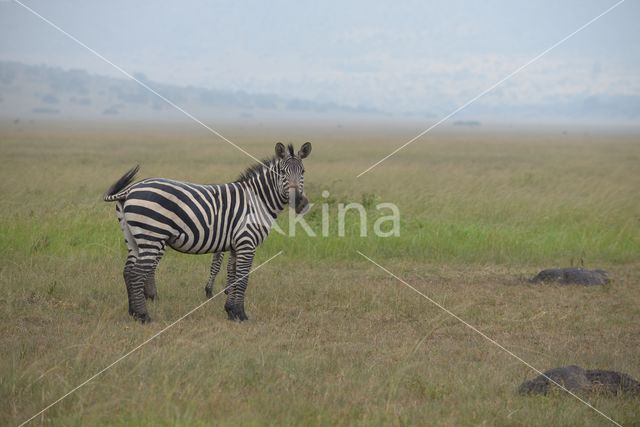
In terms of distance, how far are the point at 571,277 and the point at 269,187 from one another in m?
4.75

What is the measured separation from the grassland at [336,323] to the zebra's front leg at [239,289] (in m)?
0.32

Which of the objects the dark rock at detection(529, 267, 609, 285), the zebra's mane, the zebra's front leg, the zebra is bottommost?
the dark rock at detection(529, 267, 609, 285)

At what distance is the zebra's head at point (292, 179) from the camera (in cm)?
882

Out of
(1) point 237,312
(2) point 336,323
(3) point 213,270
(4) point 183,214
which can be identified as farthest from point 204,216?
(2) point 336,323

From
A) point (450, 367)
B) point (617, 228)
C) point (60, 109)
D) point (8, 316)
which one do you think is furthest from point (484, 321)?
point (60, 109)

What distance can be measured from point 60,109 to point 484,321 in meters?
203

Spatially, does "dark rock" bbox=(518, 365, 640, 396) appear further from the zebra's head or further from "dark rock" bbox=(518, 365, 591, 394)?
the zebra's head

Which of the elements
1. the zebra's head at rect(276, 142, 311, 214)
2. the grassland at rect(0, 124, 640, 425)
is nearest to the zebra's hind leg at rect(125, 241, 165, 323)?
the grassland at rect(0, 124, 640, 425)

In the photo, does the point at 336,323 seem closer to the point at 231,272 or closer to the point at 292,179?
the point at 231,272

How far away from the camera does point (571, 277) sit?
11188 millimetres

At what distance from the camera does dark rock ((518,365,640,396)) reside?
6402 millimetres

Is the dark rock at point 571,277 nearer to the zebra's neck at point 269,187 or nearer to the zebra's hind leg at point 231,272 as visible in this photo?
the zebra's neck at point 269,187

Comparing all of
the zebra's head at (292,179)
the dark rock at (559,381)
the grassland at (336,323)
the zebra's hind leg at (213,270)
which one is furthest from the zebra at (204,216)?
the dark rock at (559,381)

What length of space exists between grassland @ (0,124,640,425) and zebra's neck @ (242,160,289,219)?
48.2 inches
